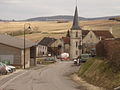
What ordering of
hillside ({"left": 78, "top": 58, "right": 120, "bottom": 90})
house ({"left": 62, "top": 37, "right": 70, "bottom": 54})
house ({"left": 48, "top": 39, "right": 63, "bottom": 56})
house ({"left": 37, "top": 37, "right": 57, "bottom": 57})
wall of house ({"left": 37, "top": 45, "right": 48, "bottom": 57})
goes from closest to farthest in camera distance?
1. hillside ({"left": 78, "top": 58, "right": 120, "bottom": 90})
2. house ({"left": 62, "top": 37, "right": 70, "bottom": 54})
3. house ({"left": 48, "top": 39, "right": 63, "bottom": 56})
4. house ({"left": 37, "top": 37, "right": 57, "bottom": 57})
5. wall of house ({"left": 37, "top": 45, "right": 48, "bottom": 57})

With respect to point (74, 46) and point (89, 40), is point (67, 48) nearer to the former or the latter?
point (89, 40)

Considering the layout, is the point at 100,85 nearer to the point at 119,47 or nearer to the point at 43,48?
the point at 119,47

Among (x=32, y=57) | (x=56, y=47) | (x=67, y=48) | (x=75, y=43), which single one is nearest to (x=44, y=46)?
(x=56, y=47)

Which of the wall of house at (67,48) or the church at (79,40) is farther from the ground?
the church at (79,40)

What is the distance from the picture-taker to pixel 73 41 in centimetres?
11719

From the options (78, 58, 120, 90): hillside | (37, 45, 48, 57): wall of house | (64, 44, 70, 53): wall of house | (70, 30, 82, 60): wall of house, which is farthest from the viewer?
(37, 45, 48, 57): wall of house

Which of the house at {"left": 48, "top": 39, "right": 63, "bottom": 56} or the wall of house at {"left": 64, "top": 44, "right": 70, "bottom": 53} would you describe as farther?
the house at {"left": 48, "top": 39, "right": 63, "bottom": 56}

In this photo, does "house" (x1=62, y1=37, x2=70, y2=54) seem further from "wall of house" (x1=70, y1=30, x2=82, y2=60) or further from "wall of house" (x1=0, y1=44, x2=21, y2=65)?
"wall of house" (x1=0, y1=44, x2=21, y2=65)

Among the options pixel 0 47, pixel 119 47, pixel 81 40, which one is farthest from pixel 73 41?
pixel 119 47

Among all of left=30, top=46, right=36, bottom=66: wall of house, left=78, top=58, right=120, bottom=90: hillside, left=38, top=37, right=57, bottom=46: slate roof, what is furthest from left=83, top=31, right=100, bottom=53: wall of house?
left=78, top=58, right=120, bottom=90: hillside

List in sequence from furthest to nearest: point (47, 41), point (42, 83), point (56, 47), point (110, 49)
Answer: point (47, 41) → point (56, 47) → point (110, 49) → point (42, 83)

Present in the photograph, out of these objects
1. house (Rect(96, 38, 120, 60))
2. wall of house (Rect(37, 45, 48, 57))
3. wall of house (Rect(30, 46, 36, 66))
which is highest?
house (Rect(96, 38, 120, 60))

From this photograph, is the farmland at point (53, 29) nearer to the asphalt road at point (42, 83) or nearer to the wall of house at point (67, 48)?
the wall of house at point (67, 48)

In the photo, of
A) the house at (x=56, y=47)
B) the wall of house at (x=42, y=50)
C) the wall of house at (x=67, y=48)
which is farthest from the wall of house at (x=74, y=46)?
the wall of house at (x=42, y=50)
